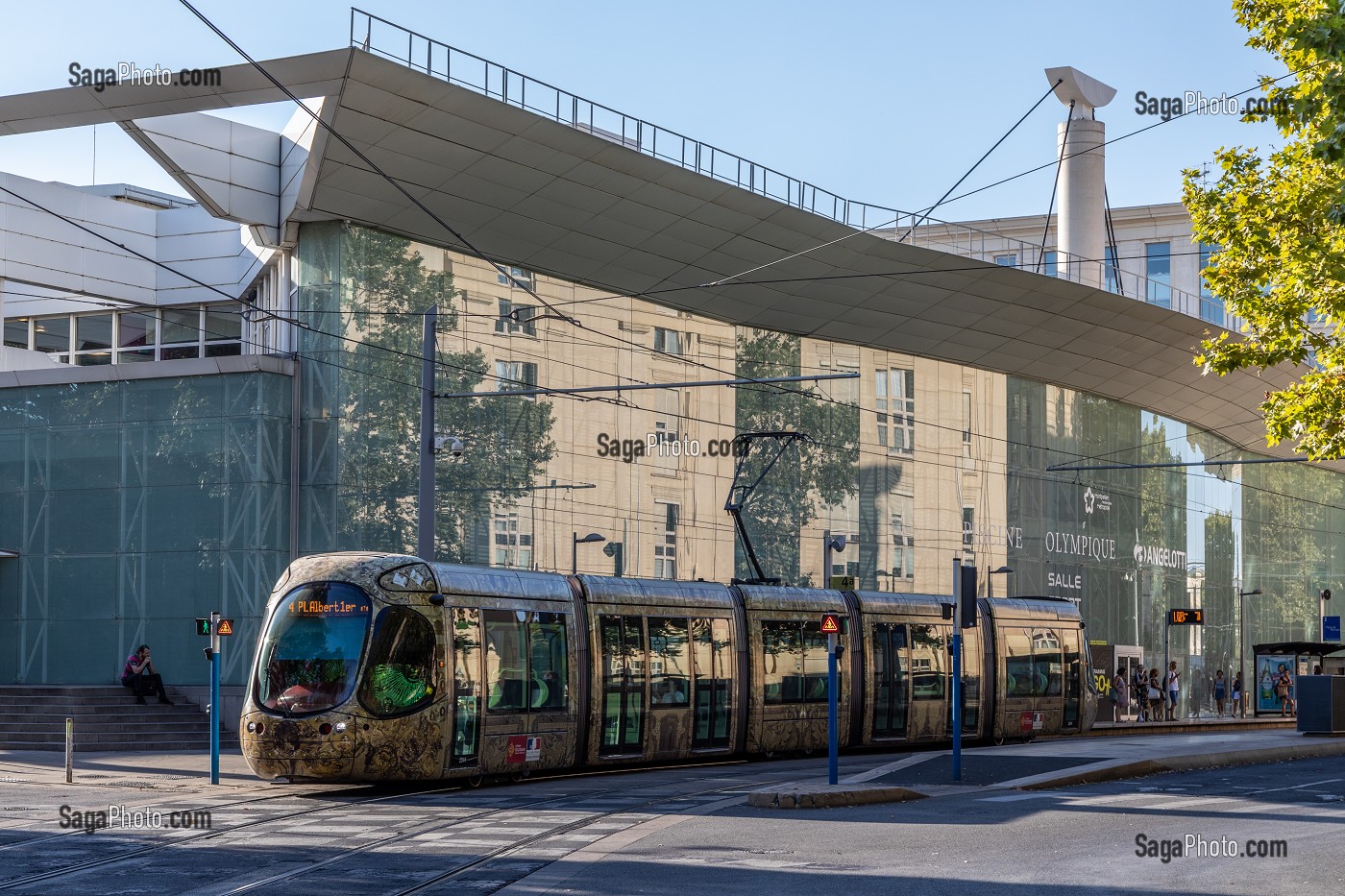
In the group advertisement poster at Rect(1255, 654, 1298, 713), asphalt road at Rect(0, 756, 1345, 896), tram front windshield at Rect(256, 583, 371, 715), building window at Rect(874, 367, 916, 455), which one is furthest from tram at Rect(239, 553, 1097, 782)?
advertisement poster at Rect(1255, 654, 1298, 713)

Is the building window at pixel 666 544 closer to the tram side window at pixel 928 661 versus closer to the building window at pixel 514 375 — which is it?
the building window at pixel 514 375

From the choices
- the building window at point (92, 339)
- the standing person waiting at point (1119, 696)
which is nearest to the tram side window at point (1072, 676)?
the standing person waiting at point (1119, 696)

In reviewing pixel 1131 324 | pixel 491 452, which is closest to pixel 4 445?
pixel 491 452

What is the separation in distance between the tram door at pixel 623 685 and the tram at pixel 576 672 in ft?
0.08

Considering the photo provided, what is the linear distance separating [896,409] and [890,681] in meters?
20.3

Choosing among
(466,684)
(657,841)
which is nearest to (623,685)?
(466,684)

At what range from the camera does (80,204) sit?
3744cm

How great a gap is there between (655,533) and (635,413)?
2.92 m

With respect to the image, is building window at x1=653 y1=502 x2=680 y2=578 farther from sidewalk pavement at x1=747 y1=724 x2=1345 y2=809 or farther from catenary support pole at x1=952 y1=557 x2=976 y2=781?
catenary support pole at x1=952 y1=557 x2=976 y2=781

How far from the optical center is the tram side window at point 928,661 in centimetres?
2778

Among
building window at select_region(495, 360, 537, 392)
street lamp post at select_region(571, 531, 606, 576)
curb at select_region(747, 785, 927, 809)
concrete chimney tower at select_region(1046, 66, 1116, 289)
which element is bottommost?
curb at select_region(747, 785, 927, 809)

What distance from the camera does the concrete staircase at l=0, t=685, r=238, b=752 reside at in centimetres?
2855

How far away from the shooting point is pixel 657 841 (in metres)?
13.9

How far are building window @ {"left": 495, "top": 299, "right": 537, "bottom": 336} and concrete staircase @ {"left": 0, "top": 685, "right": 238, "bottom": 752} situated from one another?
396 inches
